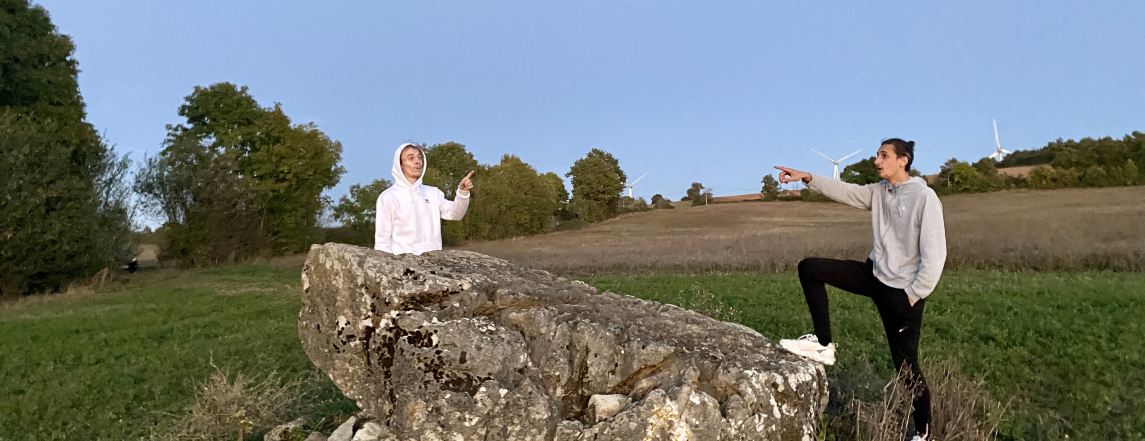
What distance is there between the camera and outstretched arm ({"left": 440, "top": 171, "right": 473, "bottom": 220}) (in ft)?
22.4

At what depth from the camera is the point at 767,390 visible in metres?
4.17

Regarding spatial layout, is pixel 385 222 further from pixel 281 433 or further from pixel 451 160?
pixel 451 160

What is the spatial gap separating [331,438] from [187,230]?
1679 inches

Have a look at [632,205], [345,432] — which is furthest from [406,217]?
[632,205]

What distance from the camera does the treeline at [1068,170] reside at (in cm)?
5151

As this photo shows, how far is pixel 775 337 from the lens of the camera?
1135 cm

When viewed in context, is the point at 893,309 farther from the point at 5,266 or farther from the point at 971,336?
the point at 5,266

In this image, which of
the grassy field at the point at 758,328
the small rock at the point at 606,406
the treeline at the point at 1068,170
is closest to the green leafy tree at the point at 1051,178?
the treeline at the point at 1068,170

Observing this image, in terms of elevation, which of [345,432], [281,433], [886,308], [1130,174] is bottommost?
[281,433]

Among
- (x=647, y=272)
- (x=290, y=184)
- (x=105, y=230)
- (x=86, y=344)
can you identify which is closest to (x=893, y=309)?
(x=86, y=344)

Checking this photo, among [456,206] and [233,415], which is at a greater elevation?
[456,206]

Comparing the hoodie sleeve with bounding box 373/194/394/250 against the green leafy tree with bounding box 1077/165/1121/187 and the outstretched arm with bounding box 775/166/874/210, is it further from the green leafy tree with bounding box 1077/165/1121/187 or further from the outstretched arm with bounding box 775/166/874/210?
the green leafy tree with bounding box 1077/165/1121/187

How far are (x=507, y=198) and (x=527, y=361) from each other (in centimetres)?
5358

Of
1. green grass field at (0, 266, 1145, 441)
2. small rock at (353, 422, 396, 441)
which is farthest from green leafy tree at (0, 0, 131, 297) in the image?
small rock at (353, 422, 396, 441)
